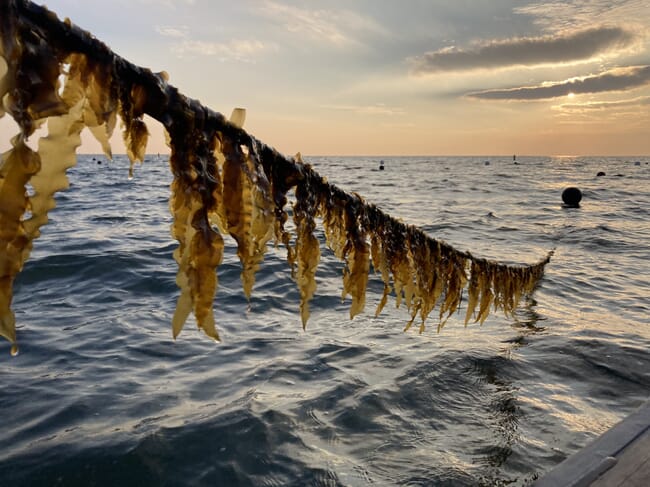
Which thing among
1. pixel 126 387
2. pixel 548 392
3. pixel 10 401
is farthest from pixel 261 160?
pixel 548 392

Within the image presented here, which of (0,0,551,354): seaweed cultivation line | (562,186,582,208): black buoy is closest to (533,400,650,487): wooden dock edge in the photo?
(0,0,551,354): seaweed cultivation line

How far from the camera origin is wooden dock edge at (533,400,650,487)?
2590 millimetres

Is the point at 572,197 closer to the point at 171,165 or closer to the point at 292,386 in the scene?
the point at 292,386

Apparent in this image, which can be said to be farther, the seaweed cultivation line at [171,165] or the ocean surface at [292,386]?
the ocean surface at [292,386]

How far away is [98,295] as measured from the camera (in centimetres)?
842

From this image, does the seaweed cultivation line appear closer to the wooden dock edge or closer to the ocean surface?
the wooden dock edge

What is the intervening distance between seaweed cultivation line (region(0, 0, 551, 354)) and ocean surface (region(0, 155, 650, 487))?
2.11 m

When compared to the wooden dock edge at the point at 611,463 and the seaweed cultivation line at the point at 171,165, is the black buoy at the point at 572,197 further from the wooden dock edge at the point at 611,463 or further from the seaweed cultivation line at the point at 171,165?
the seaweed cultivation line at the point at 171,165

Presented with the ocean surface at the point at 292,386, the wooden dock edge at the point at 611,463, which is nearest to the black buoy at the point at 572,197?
the ocean surface at the point at 292,386

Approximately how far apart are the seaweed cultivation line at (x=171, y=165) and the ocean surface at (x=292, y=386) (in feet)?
6.92

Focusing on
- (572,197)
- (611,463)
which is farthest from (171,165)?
(572,197)

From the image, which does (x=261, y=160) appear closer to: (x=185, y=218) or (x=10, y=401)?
(x=185, y=218)

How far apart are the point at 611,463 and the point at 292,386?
3368 millimetres

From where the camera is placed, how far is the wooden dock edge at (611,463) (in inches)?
102
